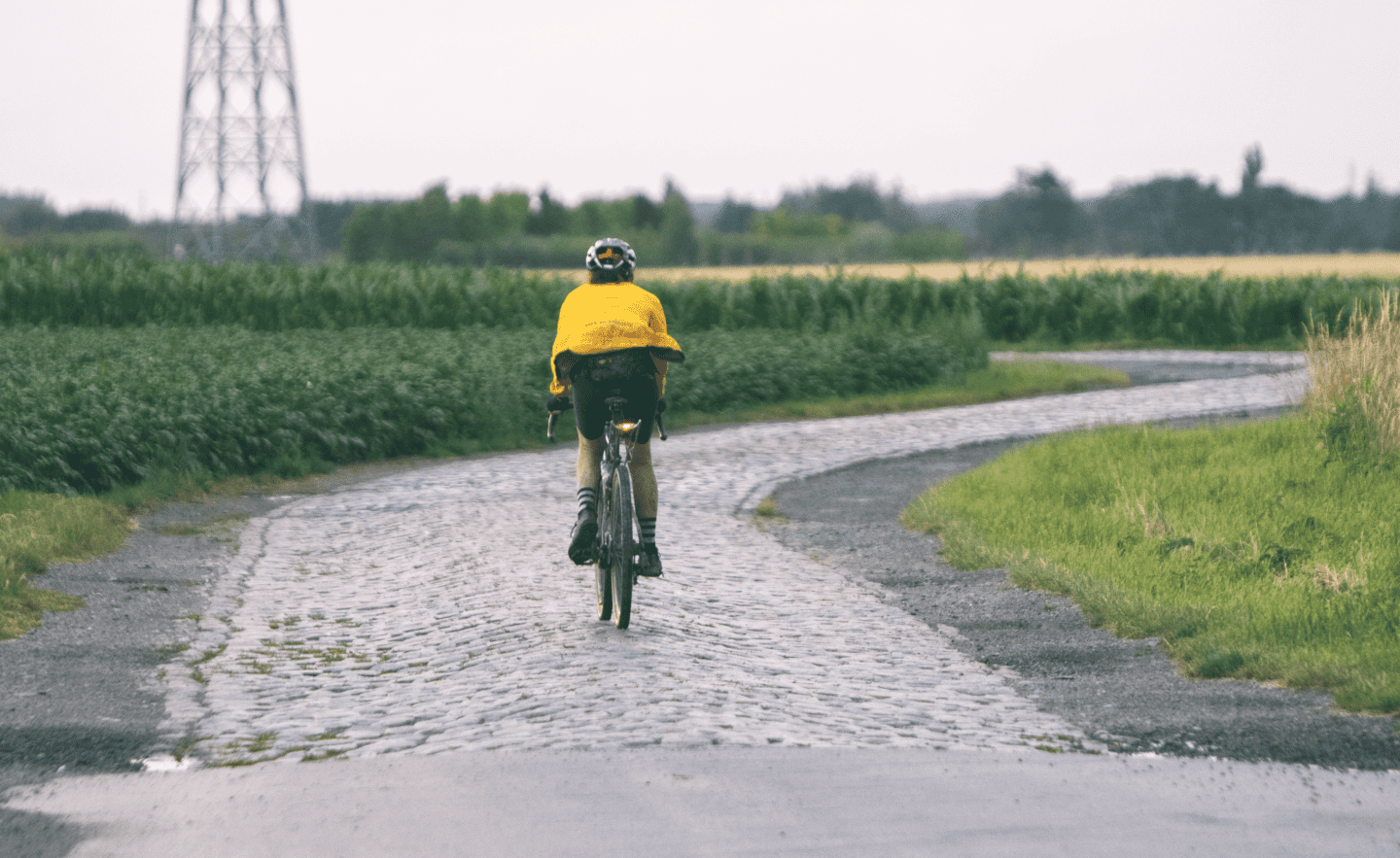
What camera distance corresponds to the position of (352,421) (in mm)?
15406

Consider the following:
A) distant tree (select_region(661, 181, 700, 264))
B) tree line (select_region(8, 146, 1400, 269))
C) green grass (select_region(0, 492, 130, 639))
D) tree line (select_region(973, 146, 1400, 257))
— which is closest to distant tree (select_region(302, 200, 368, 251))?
tree line (select_region(8, 146, 1400, 269))

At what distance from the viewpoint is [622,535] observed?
6.79 meters

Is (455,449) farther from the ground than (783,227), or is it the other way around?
(783,227)

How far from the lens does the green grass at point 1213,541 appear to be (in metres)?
6.50

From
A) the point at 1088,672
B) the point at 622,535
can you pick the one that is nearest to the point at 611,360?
the point at 622,535

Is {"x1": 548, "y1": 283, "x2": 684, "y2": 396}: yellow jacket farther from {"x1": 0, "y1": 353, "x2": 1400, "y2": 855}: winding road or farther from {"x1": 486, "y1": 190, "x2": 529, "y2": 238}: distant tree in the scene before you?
{"x1": 486, "y1": 190, "x2": 529, "y2": 238}: distant tree

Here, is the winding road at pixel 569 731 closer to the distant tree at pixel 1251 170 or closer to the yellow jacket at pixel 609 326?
the yellow jacket at pixel 609 326

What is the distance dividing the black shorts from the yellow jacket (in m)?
0.05

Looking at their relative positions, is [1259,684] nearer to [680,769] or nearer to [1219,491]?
[680,769]

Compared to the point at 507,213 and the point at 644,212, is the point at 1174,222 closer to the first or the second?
the point at 644,212

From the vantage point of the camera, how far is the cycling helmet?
678 centimetres

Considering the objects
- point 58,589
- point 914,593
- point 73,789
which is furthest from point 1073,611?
point 58,589

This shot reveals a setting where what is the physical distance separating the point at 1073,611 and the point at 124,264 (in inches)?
944

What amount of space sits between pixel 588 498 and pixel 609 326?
978 millimetres
